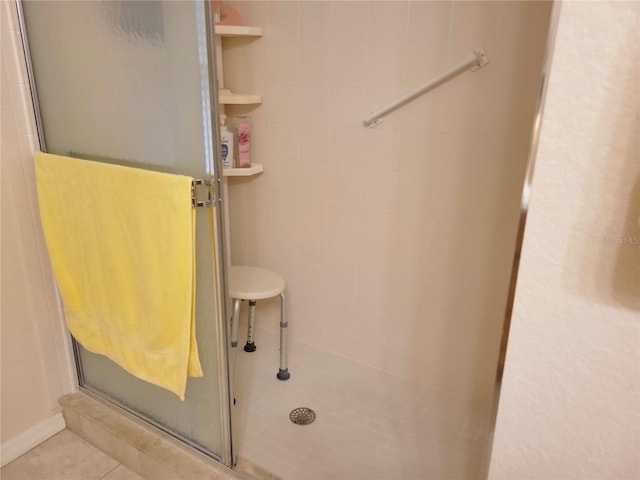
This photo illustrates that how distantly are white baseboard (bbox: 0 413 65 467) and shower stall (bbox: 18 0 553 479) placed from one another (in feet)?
0.52

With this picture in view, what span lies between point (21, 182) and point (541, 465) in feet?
4.96

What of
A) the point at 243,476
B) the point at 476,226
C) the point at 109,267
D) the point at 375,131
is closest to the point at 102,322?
the point at 109,267

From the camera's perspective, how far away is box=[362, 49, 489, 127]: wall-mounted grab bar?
4.81ft

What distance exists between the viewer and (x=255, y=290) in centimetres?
177

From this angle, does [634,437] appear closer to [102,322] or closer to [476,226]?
[476,226]

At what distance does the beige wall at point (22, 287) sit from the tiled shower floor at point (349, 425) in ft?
2.21

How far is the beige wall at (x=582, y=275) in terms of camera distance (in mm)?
618

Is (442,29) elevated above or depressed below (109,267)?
above

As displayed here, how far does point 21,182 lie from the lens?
139cm

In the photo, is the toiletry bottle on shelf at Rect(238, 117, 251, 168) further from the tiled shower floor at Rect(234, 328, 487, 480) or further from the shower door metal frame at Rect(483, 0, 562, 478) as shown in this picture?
the shower door metal frame at Rect(483, 0, 562, 478)

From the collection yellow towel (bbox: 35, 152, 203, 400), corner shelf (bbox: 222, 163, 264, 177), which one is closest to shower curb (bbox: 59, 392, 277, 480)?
yellow towel (bbox: 35, 152, 203, 400)

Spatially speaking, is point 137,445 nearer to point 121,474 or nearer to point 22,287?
point 121,474

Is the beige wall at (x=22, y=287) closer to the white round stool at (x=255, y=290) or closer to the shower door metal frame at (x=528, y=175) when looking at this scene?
the white round stool at (x=255, y=290)

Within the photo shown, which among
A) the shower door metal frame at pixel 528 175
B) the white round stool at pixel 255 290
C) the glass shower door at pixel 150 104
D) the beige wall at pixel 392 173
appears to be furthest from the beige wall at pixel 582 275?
the white round stool at pixel 255 290
